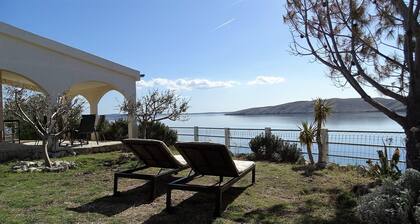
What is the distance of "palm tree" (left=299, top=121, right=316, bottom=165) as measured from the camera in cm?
1022

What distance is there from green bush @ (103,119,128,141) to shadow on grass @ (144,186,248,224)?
10496 mm

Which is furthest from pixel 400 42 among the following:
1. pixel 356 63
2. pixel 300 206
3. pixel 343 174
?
pixel 300 206

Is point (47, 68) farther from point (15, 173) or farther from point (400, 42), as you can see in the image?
point (400, 42)

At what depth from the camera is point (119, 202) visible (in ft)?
20.2

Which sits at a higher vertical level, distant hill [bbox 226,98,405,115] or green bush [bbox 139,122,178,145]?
distant hill [bbox 226,98,405,115]

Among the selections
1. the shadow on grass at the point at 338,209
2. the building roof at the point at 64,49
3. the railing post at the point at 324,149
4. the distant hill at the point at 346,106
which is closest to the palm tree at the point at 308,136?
the railing post at the point at 324,149

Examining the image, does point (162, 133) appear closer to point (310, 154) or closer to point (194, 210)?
point (310, 154)

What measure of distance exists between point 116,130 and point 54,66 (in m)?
4.86

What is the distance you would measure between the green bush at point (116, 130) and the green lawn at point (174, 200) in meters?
7.81

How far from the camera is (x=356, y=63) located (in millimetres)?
7012

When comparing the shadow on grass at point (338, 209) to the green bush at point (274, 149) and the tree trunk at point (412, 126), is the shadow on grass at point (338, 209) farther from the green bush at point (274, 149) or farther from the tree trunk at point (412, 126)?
the green bush at point (274, 149)

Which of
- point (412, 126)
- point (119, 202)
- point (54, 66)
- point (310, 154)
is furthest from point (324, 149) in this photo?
point (54, 66)

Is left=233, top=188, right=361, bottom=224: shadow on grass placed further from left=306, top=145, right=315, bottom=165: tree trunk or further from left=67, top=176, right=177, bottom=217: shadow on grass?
left=306, top=145, right=315, bottom=165: tree trunk

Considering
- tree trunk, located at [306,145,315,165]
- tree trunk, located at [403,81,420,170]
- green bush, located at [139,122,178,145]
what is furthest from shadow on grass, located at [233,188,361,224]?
green bush, located at [139,122,178,145]
